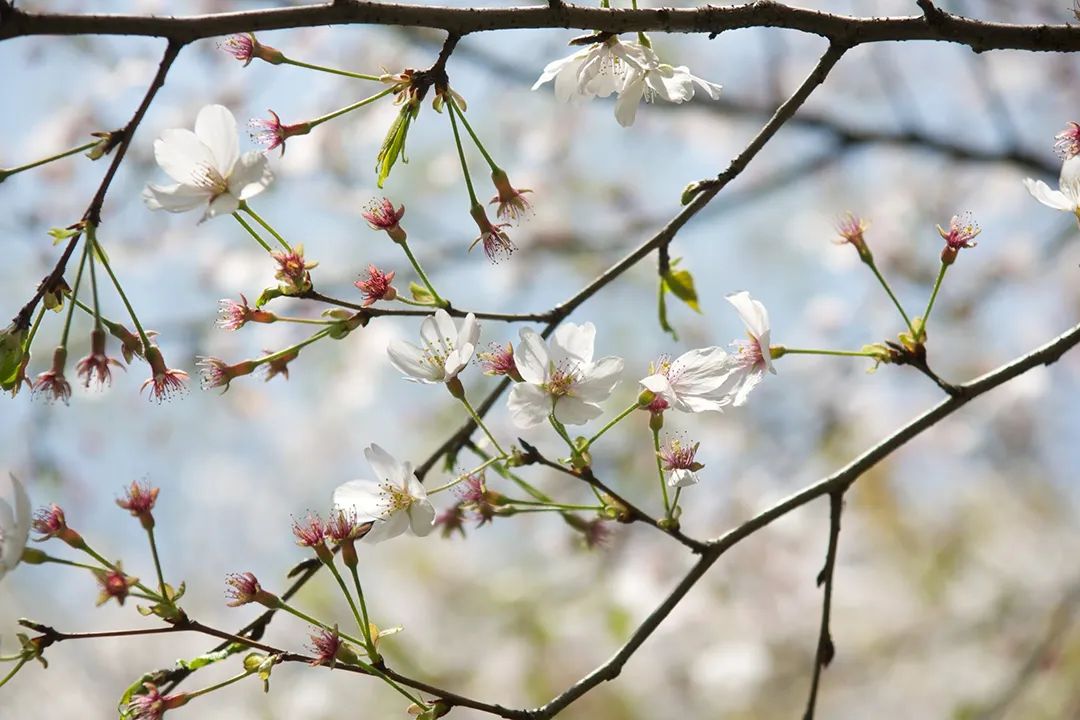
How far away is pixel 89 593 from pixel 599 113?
2.91 metres

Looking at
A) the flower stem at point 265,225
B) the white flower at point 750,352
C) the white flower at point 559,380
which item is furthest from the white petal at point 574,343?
the flower stem at point 265,225

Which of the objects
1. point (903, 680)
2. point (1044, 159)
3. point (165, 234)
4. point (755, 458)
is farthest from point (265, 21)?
point (165, 234)

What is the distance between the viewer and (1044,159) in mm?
2291

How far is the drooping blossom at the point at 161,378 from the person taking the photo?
31.2 inches

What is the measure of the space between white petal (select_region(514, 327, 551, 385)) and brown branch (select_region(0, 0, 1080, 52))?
0.24m

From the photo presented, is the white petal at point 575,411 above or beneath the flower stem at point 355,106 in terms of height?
beneath

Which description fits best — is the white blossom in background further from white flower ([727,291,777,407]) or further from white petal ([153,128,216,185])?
white petal ([153,128,216,185])

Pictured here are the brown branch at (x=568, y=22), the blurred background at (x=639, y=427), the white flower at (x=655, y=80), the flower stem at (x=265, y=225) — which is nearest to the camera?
the brown branch at (x=568, y=22)

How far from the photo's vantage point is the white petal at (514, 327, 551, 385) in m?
0.83

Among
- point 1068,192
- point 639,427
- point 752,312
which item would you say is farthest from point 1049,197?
point 639,427

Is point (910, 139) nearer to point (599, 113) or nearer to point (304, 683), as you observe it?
point (599, 113)

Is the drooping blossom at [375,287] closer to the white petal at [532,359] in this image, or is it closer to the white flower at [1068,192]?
the white petal at [532,359]

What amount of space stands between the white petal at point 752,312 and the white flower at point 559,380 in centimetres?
12

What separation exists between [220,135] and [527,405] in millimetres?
319
